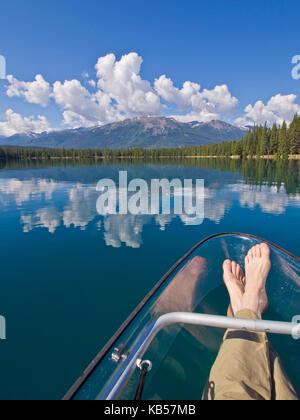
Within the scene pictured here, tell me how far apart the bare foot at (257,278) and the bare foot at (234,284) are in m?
0.15

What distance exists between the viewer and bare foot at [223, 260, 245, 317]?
3500 mm

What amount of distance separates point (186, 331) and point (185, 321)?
1.00 m

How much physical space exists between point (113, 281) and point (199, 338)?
2867 millimetres

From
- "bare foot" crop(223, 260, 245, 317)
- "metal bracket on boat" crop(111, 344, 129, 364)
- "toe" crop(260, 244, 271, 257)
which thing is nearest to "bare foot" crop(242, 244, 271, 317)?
"toe" crop(260, 244, 271, 257)

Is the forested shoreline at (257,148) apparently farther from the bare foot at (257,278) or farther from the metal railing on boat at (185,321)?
the metal railing on boat at (185,321)

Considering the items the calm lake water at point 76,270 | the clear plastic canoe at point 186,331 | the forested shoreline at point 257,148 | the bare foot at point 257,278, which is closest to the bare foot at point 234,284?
the bare foot at point 257,278

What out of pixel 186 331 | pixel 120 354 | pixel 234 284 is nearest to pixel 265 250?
pixel 234 284

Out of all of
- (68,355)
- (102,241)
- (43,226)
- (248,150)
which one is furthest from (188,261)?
(248,150)

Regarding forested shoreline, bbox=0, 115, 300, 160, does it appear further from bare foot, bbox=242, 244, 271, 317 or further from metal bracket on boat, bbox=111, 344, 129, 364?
metal bracket on boat, bbox=111, 344, 129, 364

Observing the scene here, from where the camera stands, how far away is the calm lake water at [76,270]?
10.7 ft

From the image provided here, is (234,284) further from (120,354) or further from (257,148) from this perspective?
(257,148)

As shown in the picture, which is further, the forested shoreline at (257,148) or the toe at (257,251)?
the forested shoreline at (257,148)
